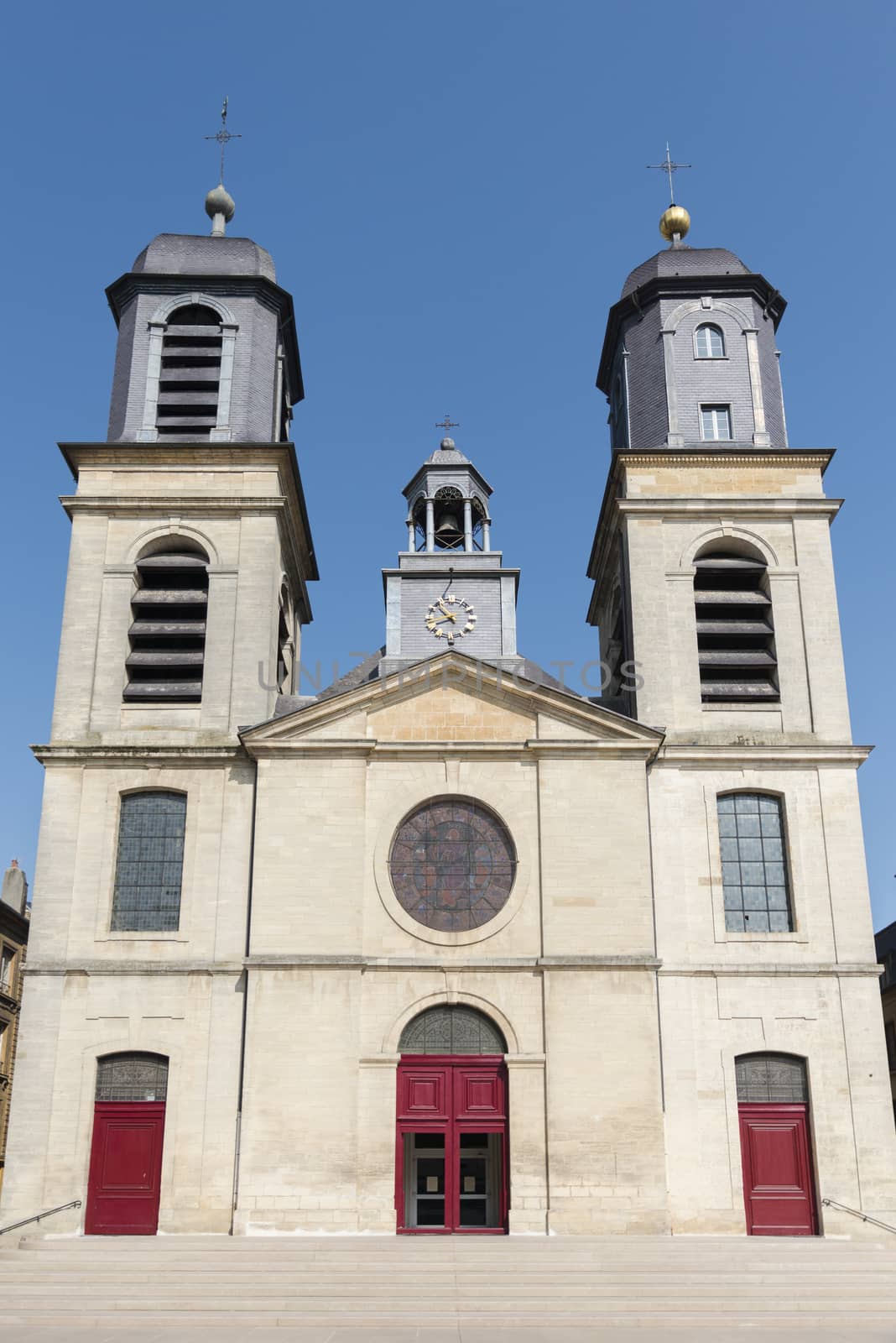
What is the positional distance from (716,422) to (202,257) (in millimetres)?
10392

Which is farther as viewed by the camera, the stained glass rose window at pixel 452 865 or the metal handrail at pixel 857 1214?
the stained glass rose window at pixel 452 865

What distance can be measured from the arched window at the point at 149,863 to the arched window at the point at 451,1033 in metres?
4.15

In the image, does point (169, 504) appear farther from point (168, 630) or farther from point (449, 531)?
point (449, 531)

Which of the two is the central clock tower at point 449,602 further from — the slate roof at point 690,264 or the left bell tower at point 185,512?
the slate roof at point 690,264

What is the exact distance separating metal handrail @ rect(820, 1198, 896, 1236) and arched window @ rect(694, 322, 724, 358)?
585 inches

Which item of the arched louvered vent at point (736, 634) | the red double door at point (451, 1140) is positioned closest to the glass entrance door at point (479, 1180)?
the red double door at point (451, 1140)

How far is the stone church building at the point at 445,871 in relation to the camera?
19.3 m

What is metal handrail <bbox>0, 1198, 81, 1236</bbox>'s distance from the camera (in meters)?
18.7

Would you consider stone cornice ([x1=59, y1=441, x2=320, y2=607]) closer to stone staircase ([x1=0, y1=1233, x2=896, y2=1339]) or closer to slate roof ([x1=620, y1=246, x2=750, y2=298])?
slate roof ([x1=620, y1=246, x2=750, y2=298])

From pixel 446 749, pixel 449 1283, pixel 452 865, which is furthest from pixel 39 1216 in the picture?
pixel 446 749

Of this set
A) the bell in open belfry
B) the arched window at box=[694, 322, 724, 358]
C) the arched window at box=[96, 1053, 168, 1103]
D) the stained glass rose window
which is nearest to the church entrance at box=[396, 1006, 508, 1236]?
the stained glass rose window

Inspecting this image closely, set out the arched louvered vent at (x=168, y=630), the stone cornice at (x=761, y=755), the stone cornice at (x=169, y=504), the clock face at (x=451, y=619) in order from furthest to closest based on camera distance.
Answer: the clock face at (x=451, y=619)
the stone cornice at (x=169, y=504)
the arched louvered vent at (x=168, y=630)
the stone cornice at (x=761, y=755)

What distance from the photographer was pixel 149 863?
21.1 m

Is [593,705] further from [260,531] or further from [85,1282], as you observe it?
[85,1282]
